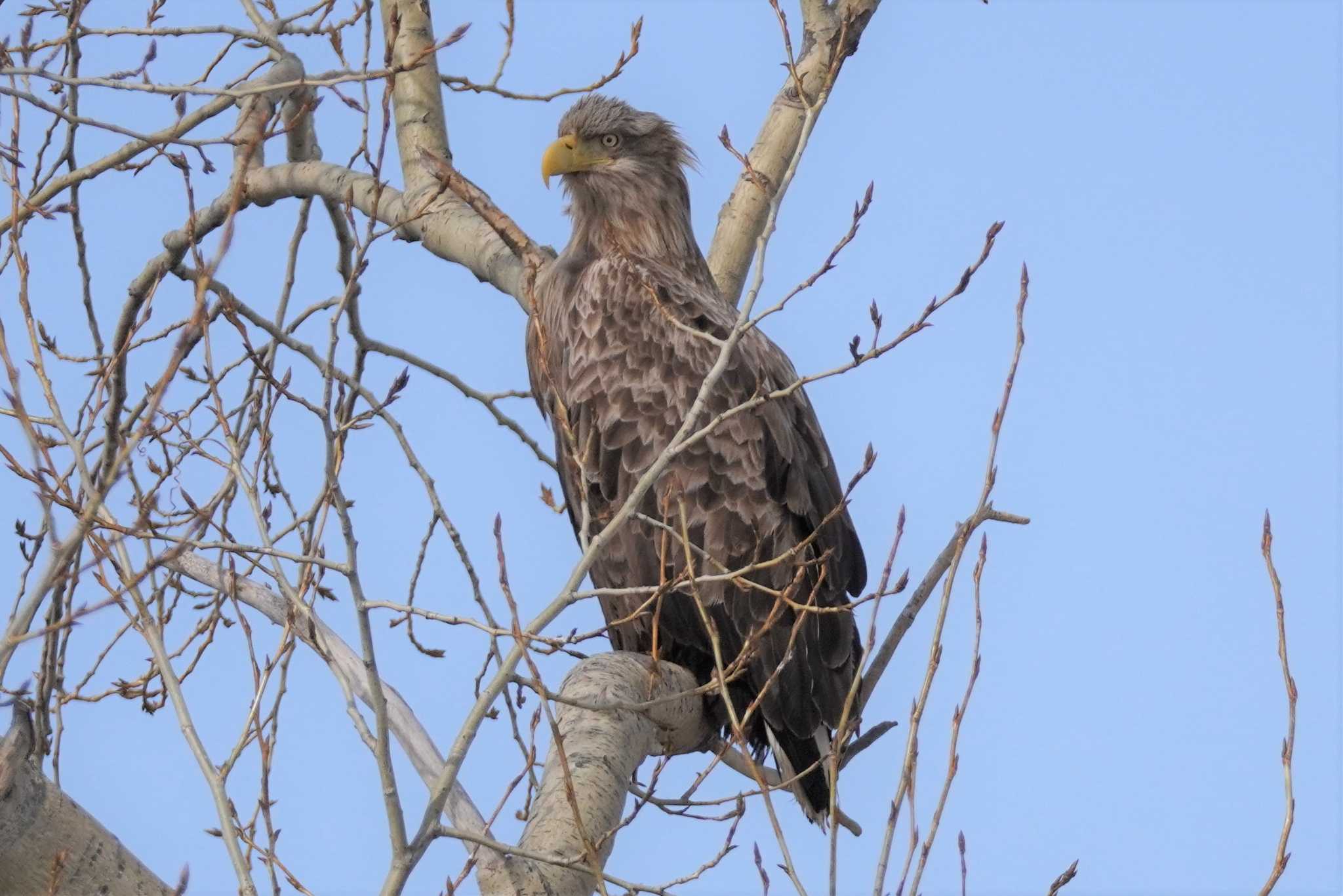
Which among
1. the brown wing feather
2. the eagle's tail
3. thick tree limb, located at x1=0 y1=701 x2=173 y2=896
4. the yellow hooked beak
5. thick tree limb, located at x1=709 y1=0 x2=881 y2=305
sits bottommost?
thick tree limb, located at x1=0 y1=701 x2=173 y2=896

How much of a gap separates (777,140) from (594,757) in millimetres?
2767

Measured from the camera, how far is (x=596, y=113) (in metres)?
5.74

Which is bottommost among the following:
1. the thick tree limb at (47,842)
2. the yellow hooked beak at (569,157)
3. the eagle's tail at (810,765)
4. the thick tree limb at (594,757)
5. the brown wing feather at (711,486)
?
the thick tree limb at (47,842)

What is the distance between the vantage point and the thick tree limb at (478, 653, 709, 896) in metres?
3.18

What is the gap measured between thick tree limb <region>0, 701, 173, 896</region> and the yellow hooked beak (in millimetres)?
3248

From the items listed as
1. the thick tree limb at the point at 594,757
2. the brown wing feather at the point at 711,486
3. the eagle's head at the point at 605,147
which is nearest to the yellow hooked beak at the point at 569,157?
the eagle's head at the point at 605,147

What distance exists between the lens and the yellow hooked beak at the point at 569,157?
221 inches

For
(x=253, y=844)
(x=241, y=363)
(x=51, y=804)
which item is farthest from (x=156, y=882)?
(x=241, y=363)

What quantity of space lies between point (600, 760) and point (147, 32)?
2.37 metres

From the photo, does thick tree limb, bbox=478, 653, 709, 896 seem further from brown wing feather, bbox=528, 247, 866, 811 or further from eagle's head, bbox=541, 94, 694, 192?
eagle's head, bbox=541, 94, 694, 192

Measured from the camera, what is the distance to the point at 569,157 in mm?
5680

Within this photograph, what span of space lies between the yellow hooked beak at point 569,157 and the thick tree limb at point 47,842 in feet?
10.7

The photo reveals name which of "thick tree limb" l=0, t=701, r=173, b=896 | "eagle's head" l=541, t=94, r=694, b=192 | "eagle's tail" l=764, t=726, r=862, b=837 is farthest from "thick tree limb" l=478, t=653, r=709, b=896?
"eagle's head" l=541, t=94, r=694, b=192

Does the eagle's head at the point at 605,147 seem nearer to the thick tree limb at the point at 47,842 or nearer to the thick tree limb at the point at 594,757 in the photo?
the thick tree limb at the point at 594,757
